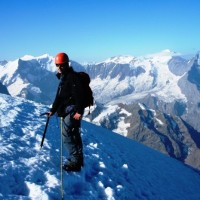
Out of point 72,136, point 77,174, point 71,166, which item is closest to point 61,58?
point 72,136

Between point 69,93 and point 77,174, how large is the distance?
440 centimetres

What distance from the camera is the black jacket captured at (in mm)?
13562

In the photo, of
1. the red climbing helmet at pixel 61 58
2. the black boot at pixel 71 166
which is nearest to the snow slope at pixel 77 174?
the black boot at pixel 71 166

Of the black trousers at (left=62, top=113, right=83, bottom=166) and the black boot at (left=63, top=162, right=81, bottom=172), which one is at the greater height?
the black trousers at (left=62, top=113, right=83, bottom=166)

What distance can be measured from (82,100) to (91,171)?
211 inches

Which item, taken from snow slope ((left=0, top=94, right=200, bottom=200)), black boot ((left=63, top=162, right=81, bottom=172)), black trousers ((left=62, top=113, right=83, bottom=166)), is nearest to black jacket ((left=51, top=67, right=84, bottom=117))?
black trousers ((left=62, top=113, right=83, bottom=166))

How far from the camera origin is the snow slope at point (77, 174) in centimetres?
1470

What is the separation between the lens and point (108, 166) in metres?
19.2

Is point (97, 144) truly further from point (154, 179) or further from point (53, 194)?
point (53, 194)

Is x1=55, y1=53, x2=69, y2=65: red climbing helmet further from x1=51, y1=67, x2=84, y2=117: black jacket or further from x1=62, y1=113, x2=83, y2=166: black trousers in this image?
x1=62, y1=113, x2=83, y2=166: black trousers

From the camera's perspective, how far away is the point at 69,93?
14.0 m

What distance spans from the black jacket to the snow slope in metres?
3.08

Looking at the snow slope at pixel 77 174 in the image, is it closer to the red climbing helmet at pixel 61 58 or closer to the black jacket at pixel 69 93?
the black jacket at pixel 69 93

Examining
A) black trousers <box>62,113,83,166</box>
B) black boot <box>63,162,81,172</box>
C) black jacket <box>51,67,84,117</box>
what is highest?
black jacket <box>51,67,84,117</box>
